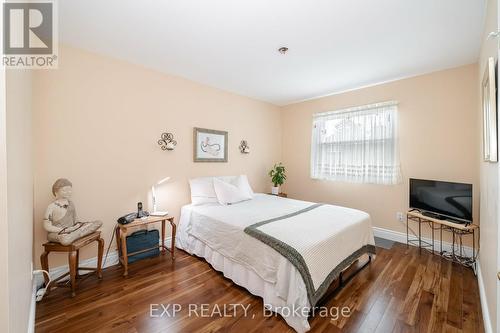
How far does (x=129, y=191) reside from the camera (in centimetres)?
273

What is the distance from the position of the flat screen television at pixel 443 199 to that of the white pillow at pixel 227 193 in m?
2.45

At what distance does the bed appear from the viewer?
1.68 metres

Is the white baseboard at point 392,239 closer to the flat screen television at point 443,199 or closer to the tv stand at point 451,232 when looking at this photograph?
the tv stand at point 451,232

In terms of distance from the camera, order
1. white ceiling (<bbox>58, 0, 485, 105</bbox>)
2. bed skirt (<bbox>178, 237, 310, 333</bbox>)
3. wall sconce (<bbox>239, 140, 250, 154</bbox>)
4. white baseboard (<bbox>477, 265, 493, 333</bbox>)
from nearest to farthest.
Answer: white baseboard (<bbox>477, 265, 493, 333</bbox>), bed skirt (<bbox>178, 237, 310, 333</bbox>), white ceiling (<bbox>58, 0, 485, 105</bbox>), wall sconce (<bbox>239, 140, 250, 154</bbox>)

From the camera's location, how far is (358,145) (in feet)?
12.0

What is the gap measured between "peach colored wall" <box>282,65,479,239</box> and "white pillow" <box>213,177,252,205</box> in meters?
1.75

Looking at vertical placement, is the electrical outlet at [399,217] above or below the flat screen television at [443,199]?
below

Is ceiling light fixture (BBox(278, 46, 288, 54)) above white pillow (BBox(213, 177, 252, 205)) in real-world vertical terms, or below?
above

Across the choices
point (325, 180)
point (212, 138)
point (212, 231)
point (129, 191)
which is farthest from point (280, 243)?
point (325, 180)

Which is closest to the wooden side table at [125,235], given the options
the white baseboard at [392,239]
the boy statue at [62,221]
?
the white baseboard at [392,239]

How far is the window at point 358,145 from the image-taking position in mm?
3330

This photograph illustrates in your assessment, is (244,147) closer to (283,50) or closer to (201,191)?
(201,191)

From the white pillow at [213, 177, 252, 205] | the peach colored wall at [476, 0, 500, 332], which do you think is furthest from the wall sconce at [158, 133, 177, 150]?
the peach colored wall at [476, 0, 500, 332]

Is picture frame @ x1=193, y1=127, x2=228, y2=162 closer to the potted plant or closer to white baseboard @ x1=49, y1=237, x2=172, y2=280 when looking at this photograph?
the potted plant
